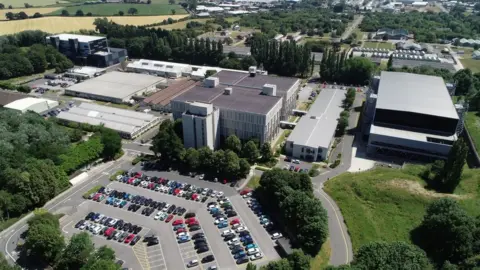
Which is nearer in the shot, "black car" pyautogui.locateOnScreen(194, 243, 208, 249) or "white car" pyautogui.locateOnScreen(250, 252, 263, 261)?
"white car" pyautogui.locateOnScreen(250, 252, 263, 261)

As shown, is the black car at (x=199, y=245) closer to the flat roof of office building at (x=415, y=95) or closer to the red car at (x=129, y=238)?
A: the red car at (x=129, y=238)

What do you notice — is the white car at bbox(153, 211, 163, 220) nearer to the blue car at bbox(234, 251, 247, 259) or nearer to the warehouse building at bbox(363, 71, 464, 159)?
the blue car at bbox(234, 251, 247, 259)

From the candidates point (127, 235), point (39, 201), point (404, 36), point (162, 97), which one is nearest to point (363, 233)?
point (127, 235)

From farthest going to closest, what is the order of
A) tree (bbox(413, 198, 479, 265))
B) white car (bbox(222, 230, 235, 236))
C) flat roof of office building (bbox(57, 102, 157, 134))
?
flat roof of office building (bbox(57, 102, 157, 134)) < white car (bbox(222, 230, 235, 236)) < tree (bbox(413, 198, 479, 265))

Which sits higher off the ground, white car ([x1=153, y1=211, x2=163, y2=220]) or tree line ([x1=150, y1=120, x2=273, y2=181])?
tree line ([x1=150, y1=120, x2=273, y2=181])

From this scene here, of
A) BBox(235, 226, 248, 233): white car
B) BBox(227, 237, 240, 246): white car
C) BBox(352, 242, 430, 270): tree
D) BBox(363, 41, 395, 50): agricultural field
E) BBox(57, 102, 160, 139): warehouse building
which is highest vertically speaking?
BBox(352, 242, 430, 270): tree

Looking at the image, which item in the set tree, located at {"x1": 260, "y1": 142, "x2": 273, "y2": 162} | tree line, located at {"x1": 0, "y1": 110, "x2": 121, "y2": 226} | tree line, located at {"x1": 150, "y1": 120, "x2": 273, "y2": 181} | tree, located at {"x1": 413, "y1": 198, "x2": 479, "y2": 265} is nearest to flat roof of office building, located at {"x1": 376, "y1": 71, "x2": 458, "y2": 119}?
tree, located at {"x1": 260, "y1": 142, "x2": 273, "y2": 162}

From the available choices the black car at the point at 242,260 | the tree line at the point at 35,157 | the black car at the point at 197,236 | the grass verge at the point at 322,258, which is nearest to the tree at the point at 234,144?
the black car at the point at 197,236
